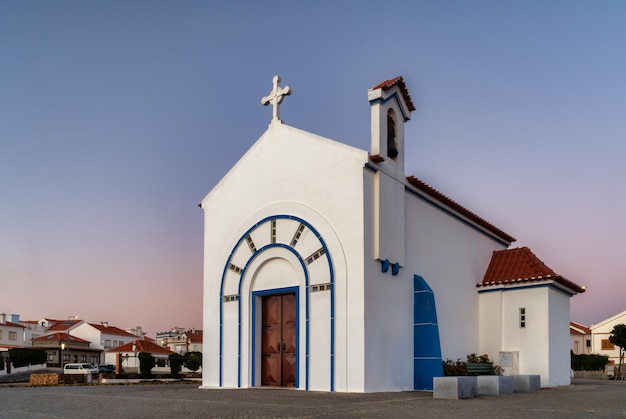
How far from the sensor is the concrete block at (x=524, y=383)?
18469 mm

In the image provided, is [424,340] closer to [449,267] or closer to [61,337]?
[449,267]

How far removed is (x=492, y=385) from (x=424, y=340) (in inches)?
128

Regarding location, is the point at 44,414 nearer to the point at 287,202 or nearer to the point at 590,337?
the point at 287,202

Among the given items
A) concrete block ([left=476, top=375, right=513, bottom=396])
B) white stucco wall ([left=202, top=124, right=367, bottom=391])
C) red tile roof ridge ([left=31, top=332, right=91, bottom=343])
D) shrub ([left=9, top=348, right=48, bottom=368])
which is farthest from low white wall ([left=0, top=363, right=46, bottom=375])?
concrete block ([left=476, top=375, right=513, bottom=396])

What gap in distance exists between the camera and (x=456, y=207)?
79.9ft

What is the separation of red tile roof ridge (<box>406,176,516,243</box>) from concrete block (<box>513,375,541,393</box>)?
22.4ft

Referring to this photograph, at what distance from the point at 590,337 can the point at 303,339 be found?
71.3m

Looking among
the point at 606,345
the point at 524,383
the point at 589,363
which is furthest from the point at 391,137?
the point at 606,345

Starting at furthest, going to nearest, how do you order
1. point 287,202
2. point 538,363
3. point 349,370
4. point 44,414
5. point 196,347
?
point 196,347, point 538,363, point 287,202, point 349,370, point 44,414

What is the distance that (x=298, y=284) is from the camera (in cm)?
1941

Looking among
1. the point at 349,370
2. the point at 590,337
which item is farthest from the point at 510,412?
the point at 590,337

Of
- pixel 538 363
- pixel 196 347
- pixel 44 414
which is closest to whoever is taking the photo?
pixel 44 414

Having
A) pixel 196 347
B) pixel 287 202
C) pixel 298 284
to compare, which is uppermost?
pixel 287 202

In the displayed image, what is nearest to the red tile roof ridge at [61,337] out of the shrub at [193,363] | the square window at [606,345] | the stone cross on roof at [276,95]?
the shrub at [193,363]
